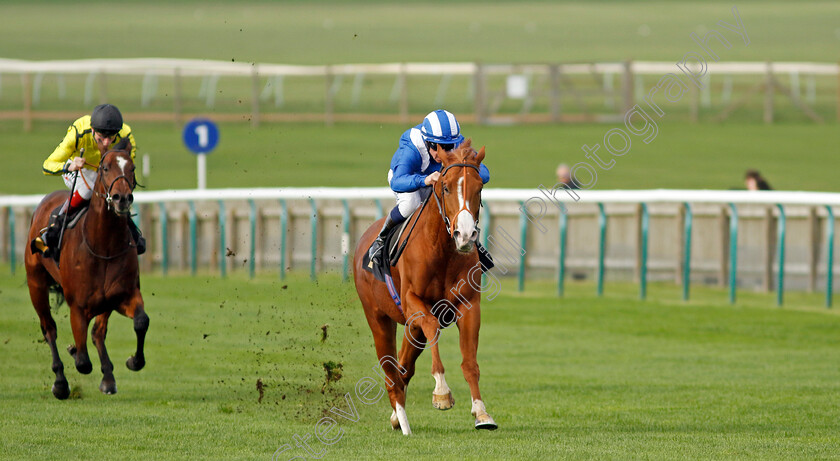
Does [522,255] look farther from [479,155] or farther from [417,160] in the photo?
[479,155]

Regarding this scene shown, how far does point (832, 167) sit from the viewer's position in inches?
915

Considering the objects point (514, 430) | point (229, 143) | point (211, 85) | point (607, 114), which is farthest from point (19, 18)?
point (514, 430)

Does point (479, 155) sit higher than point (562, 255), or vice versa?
point (479, 155)

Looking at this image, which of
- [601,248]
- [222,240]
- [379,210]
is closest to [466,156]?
[601,248]

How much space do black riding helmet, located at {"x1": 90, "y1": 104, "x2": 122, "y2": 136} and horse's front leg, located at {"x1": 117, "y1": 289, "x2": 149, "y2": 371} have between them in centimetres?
105

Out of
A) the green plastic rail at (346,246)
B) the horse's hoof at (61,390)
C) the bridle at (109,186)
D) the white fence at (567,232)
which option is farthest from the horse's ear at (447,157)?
the green plastic rail at (346,246)

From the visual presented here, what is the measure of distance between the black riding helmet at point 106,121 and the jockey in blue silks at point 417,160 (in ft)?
6.86

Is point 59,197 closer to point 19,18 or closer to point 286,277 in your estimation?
point 286,277

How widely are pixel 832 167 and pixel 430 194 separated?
17662 mm

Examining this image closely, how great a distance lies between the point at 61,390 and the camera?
8.70m

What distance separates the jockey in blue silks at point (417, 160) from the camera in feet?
23.4

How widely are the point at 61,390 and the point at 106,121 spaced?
175cm

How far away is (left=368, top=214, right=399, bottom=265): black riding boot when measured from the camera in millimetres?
7516

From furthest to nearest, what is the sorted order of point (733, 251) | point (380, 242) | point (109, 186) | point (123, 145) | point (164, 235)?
point (164, 235) < point (733, 251) < point (123, 145) < point (109, 186) < point (380, 242)
